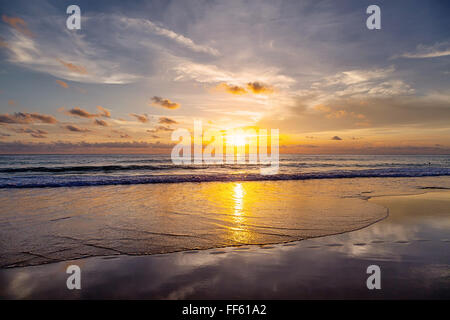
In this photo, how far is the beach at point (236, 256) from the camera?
3.33 m

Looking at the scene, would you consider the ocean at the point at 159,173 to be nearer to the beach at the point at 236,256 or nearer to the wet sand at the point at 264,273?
the beach at the point at 236,256

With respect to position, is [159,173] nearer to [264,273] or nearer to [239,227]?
[239,227]

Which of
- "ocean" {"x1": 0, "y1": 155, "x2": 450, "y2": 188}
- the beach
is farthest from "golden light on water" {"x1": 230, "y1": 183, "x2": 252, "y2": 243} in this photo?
"ocean" {"x1": 0, "y1": 155, "x2": 450, "y2": 188}

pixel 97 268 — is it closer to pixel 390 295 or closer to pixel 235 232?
pixel 235 232

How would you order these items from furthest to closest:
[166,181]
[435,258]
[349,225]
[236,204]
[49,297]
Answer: [166,181]
[236,204]
[349,225]
[435,258]
[49,297]

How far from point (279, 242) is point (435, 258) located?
8.95ft

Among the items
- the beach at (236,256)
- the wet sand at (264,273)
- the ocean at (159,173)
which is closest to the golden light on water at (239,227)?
the beach at (236,256)

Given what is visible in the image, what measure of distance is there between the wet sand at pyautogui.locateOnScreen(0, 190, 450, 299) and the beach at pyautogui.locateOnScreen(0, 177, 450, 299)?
0.01 m

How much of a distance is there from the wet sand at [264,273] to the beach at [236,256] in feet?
0.05

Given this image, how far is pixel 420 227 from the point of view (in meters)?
6.26

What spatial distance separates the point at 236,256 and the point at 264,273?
2.63 feet

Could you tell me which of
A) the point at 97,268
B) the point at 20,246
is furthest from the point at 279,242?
the point at 20,246

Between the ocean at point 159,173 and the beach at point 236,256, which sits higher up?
the ocean at point 159,173

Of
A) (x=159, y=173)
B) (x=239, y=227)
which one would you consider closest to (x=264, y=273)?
(x=239, y=227)
